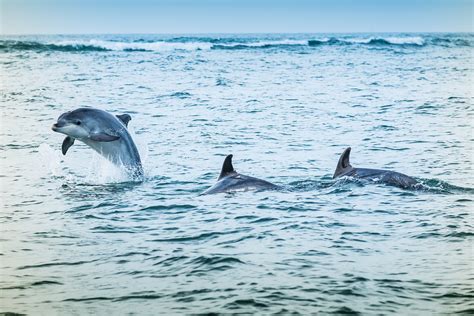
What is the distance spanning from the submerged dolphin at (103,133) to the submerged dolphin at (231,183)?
209 centimetres

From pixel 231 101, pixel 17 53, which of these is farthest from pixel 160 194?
pixel 17 53

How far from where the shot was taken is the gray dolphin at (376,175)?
40.5 feet

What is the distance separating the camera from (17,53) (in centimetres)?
6312

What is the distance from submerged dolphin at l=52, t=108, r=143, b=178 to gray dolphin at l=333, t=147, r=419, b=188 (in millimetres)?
3562

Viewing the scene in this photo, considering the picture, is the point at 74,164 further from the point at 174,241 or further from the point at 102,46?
the point at 102,46

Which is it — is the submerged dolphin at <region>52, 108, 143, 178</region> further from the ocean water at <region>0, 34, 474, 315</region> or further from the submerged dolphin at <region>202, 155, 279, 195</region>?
the submerged dolphin at <region>202, 155, 279, 195</region>

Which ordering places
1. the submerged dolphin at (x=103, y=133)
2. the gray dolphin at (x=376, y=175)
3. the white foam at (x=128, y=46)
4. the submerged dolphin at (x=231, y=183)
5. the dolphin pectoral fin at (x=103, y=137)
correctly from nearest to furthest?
the submerged dolphin at (x=231, y=183)
the gray dolphin at (x=376, y=175)
the dolphin pectoral fin at (x=103, y=137)
the submerged dolphin at (x=103, y=133)
the white foam at (x=128, y=46)

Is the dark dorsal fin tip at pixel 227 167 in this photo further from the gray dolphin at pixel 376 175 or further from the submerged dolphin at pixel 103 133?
the submerged dolphin at pixel 103 133

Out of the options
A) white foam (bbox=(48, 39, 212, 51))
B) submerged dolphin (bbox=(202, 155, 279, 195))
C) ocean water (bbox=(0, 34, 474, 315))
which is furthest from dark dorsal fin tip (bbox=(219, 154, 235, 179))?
white foam (bbox=(48, 39, 212, 51))

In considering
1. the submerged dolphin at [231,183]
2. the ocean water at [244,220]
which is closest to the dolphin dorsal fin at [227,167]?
the submerged dolphin at [231,183]

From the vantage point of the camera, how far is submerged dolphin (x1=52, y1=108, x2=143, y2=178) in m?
13.3

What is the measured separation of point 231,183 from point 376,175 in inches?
93.1

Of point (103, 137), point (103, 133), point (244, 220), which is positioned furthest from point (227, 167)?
point (103, 133)

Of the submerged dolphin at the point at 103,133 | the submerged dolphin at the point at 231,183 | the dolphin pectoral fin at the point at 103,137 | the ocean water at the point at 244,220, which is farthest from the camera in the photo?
the submerged dolphin at the point at 103,133
